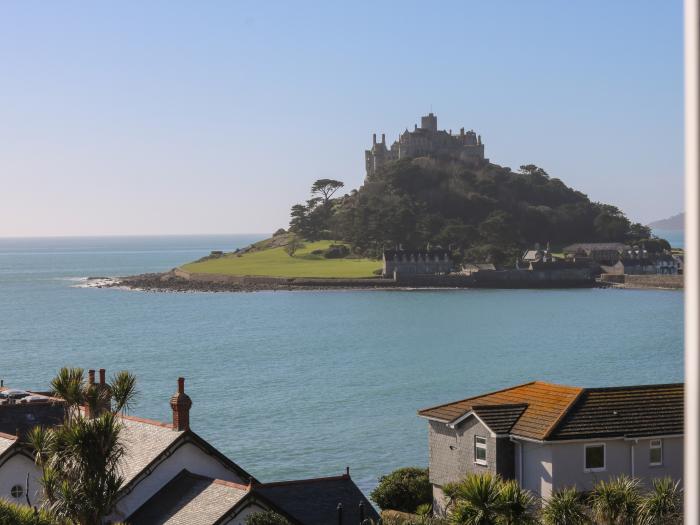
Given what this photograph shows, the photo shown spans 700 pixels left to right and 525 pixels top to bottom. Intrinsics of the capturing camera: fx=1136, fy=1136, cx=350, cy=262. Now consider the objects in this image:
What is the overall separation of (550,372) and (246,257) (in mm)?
126817

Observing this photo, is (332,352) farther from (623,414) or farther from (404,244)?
(404,244)

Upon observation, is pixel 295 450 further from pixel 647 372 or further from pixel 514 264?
pixel 514 264

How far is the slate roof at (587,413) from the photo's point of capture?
69.3 feet

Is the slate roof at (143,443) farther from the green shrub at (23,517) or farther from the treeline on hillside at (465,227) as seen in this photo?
the treeline on hillside at (465,227)

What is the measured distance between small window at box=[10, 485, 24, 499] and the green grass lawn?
140254 millimetres

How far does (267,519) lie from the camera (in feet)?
59.2

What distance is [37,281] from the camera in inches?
7584

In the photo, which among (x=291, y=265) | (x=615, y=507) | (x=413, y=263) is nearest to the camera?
(x=615, y=507)

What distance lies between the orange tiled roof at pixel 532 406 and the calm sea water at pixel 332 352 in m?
14.0

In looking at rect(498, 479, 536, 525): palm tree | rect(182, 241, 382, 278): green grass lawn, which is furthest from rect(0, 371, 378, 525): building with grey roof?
rect(182, 241, 382, 278): green grass lawn

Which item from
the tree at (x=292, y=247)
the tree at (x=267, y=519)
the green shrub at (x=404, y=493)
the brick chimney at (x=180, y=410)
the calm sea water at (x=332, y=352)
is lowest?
the calm sea water at (x=332, y=352)

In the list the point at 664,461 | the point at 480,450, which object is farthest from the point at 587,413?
the point at 480,450

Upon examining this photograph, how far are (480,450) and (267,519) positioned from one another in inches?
238

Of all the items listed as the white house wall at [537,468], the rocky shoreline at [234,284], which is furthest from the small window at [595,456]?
the rocky shoreline at [234,284]
